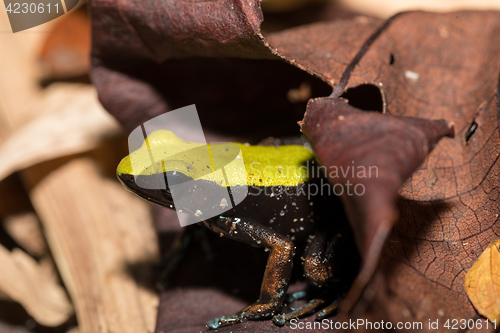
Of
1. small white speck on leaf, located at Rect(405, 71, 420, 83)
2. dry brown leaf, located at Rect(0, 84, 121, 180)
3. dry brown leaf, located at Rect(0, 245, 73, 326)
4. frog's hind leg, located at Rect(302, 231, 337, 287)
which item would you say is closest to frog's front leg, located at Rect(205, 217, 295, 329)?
frog's hind leg, located at Rect(302, 231, 337, 287)

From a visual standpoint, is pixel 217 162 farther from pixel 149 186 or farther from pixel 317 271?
pixel 317 271

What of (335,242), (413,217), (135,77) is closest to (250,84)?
(135,77)

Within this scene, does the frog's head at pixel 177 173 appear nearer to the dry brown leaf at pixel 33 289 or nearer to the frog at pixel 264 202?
the frog at pixel 264 202

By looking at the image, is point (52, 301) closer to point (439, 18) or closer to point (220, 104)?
point (220, 104)

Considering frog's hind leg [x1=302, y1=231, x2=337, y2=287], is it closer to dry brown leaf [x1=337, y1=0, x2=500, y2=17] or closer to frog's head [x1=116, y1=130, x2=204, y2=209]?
frog's head [x1=116, y1=130, x2=204, y2=209]

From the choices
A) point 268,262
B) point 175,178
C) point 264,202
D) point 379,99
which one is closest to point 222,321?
point 268,262

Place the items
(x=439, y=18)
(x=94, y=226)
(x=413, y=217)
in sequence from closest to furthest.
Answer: (x=413, y=217) → (x=439, y=18) → (x=94, y=226)

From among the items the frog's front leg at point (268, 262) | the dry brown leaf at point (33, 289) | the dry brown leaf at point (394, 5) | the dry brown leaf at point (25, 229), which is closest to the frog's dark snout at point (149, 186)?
the frog's front leg at point (268, 262)
